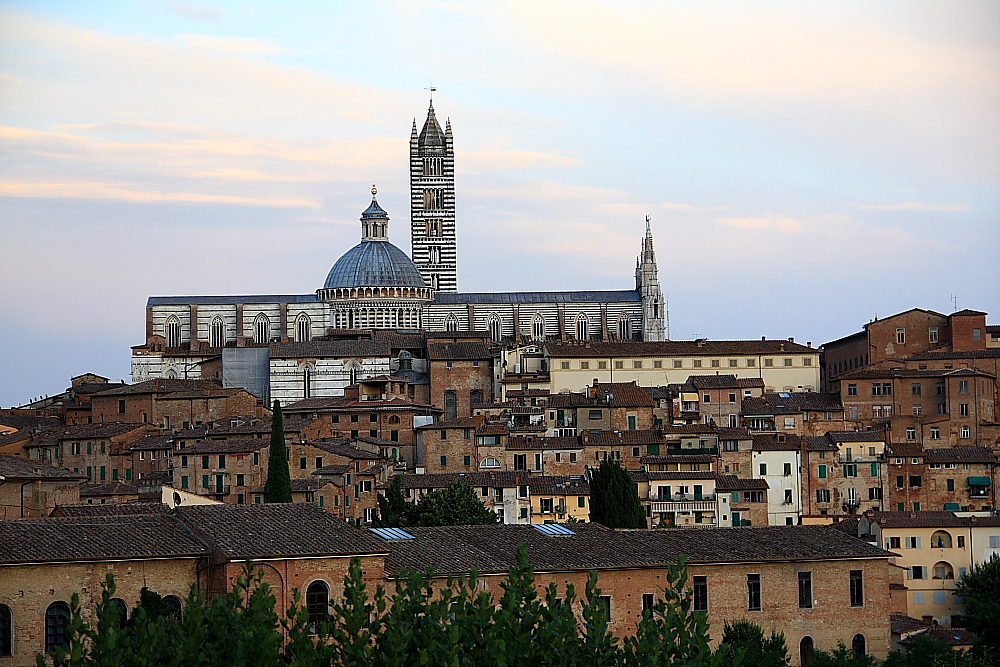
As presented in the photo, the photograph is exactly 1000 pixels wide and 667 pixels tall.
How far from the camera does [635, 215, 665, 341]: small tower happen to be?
8394cm

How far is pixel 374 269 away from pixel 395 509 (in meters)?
44.3

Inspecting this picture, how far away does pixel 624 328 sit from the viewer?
85062 millimetres

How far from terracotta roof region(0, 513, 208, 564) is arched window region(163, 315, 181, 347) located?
5834 cm

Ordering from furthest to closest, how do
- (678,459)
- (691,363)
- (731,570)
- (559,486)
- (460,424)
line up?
(691,363), (460,424), (678,459), (559,486), (731,570)

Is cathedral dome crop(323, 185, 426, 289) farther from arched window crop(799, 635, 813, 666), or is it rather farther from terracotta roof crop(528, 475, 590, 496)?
arched window crop(799, 635, 813, 666)

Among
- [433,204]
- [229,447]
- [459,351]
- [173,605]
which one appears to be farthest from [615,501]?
[433,204]

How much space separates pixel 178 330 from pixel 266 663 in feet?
219

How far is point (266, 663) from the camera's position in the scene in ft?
62.3

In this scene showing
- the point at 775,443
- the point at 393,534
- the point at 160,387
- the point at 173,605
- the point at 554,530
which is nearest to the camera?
the point at 173,605

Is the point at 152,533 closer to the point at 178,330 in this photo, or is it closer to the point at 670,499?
the point at 670,499

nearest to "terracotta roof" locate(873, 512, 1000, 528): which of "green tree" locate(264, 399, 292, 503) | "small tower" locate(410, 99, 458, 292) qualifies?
"green tree" locate(264, 399, 292, 503)

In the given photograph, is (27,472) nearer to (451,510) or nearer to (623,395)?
(451,510)

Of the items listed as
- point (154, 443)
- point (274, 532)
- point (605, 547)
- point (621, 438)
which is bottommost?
point (605, 547)

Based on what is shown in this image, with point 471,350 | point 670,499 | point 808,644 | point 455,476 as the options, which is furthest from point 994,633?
point 471,350
